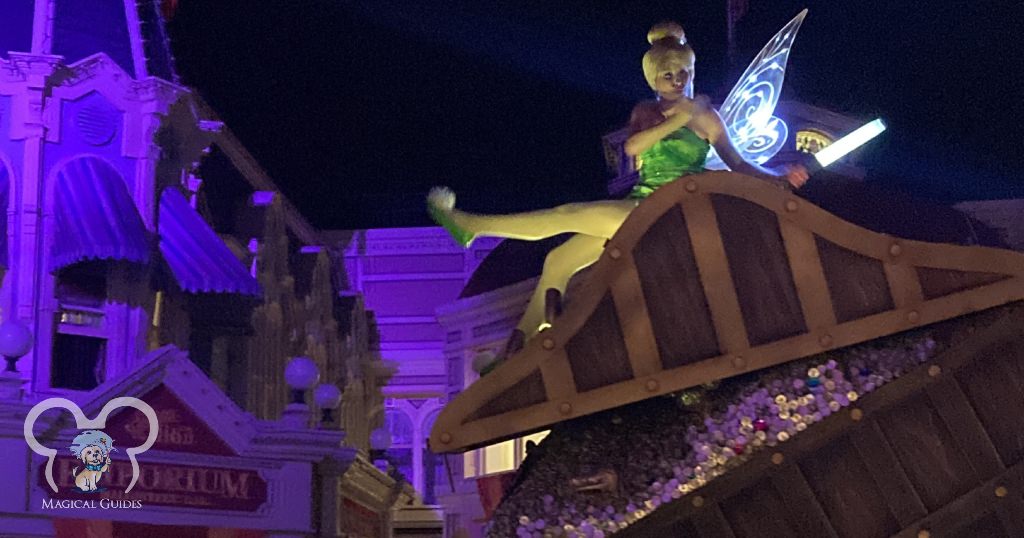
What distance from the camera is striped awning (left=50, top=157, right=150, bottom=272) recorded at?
10.3 meters

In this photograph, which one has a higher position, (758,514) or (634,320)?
(634,320)

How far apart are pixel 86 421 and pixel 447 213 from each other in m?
6.63

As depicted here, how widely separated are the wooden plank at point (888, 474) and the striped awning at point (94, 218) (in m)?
8.21

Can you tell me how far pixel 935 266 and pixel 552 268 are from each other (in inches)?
54.1

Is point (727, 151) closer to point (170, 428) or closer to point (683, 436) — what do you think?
point (683, 436)

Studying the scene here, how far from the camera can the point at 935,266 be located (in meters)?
3.49

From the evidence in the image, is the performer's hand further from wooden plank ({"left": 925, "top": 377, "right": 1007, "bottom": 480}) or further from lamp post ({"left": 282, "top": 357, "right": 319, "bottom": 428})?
lamp post ({"left": 282, "top": 357, "right": 319, "bottom": 428})

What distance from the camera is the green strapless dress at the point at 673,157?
414cm

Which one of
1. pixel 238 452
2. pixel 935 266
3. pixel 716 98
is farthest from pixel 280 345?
pixel 935 266

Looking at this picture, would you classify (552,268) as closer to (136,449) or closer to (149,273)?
(136,449)

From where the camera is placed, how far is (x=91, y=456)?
952cm

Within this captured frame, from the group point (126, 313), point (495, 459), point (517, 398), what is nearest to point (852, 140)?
point (517, 398)

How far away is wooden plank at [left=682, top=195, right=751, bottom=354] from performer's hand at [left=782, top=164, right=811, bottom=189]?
1.35 ft

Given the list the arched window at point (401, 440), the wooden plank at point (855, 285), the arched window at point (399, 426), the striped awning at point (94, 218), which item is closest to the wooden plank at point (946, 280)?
the wooden plank at point (855, 285)
